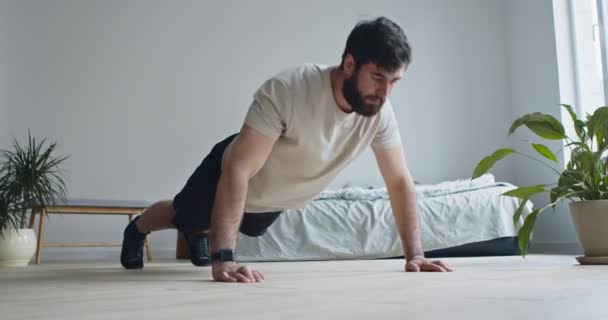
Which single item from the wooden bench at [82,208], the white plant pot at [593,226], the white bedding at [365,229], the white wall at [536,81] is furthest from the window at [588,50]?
the wooden bench at [82,208]

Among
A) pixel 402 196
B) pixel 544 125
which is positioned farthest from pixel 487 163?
pixel 402 196

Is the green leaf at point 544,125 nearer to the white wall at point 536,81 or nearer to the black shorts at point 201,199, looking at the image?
the black shorts at point 201,199

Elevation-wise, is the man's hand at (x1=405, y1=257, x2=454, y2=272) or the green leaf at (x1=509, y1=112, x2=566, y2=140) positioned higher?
the green leaf at (x1=509, y1=112, x2=566, y2=140)

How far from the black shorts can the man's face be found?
56cm

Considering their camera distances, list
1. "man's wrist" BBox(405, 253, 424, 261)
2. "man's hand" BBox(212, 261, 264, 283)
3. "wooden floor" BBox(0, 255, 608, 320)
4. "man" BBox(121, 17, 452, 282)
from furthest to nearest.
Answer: "man's wrist" BBox(405, 253, 424, 261) < "man" BBox(121, 17, 452, 282) < "man's hand" BBox(212, 261, 264, 283) < "wooden floor" BBox(0, 255, 608, 320)

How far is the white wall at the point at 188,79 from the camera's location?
443cm

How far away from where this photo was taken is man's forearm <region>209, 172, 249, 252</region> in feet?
5.48

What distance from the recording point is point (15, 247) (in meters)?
3.39

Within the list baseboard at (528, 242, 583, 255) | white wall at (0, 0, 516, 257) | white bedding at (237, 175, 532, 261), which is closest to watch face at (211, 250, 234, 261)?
white bedding at (237, 175, 532, 261)

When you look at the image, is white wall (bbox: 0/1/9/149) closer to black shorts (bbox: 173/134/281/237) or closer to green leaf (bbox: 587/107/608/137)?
black shorts (bbox: 173/134/281/237)

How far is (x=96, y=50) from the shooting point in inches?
181

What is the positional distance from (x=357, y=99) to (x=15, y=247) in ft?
7.99

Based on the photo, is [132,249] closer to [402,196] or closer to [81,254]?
[402,196]

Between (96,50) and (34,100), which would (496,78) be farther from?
(34,100)
